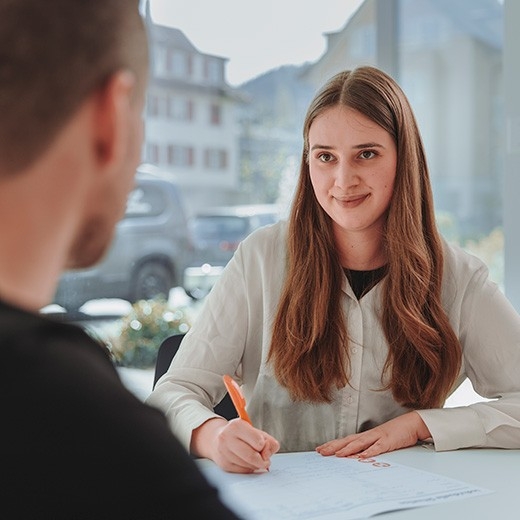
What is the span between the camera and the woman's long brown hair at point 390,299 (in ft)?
6.87

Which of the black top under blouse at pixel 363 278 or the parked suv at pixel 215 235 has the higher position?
the parked suv at pixel 215 235

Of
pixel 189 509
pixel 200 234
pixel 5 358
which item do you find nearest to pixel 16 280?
pixel 5 358

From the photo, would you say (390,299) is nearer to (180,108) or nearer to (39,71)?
(39,71)

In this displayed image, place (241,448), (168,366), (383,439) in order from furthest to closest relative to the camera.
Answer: (168,366)
(383,439)
(241,448)

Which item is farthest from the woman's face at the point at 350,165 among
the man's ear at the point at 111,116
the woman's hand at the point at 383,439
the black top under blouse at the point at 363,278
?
the man's ear at the point at 111,116

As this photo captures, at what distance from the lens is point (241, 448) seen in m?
1.67

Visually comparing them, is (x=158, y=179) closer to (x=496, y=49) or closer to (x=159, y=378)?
(x=496, y=49)

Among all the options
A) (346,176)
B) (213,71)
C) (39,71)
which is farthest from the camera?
(213,71)

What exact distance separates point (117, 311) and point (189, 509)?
16.3 feet

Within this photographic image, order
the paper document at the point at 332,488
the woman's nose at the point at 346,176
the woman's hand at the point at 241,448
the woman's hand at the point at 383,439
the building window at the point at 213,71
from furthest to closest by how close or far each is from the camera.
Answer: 1. the building window at the point at 213,71
2. the woman's nose at the point at 346,176
3. the woman's hand at the point at 383,439
4. the woman's hand at the point at 241,448
5. the paper document at the point at 332,488

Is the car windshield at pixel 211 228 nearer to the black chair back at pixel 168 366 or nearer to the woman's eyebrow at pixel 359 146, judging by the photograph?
the black chair back at pixel 168 366

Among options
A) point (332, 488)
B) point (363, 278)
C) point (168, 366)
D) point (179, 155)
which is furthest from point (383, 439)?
point (179, 155)

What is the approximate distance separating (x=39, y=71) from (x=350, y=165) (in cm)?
148

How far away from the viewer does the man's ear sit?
2.21 ft
